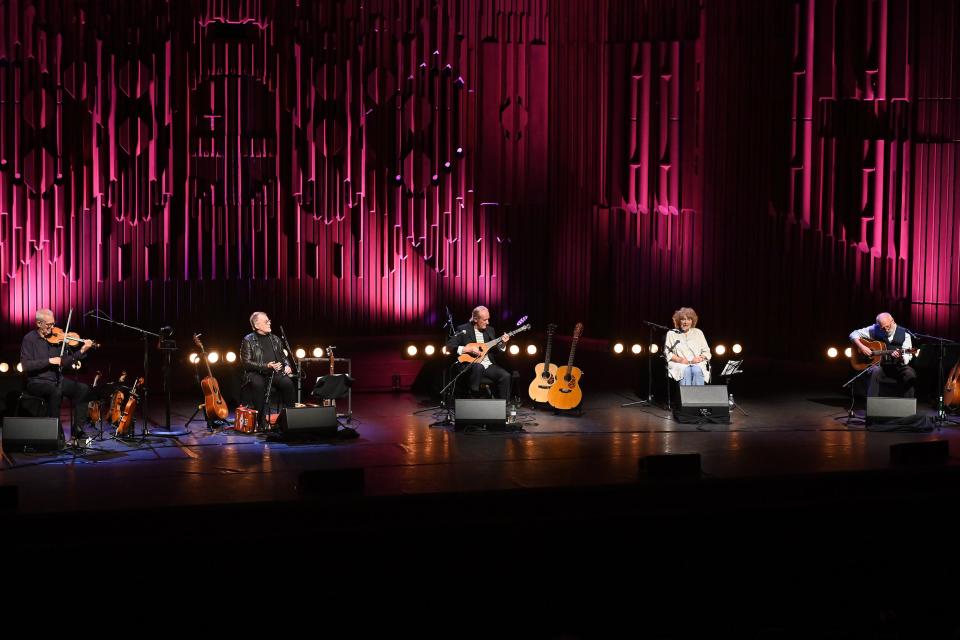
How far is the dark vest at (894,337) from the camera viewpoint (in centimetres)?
938

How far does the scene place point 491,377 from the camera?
31.8ft

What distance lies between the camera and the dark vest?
30.8 feet

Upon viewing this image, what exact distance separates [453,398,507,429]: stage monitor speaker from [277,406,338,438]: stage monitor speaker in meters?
1.06

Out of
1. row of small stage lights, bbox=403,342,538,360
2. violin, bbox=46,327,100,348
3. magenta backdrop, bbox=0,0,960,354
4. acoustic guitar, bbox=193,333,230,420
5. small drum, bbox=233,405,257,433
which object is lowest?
small drum, bbox=233,405,257,433

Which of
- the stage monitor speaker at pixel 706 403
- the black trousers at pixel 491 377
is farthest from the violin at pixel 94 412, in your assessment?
the stage monitor speaker at pixel 706 403

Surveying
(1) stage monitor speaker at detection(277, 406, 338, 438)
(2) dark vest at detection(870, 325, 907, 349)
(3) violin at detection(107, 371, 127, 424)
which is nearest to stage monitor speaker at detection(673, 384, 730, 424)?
(2) dark vest at detection(870, 325, 907, 349)

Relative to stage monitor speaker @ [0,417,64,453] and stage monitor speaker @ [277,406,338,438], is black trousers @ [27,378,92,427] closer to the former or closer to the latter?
stage monitor speaker @ [0,417,64,453]

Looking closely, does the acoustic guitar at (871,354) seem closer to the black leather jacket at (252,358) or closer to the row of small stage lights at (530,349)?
the row of small stage lights at (530,349)

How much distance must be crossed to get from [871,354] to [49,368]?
7012mm

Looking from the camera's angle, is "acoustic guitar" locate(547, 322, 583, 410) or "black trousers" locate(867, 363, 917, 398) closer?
"black trousers" locate(867, 363, 917, 398)

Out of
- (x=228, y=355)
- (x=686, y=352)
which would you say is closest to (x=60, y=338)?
(x=228, y=355)

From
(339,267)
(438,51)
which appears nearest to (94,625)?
(339,267)

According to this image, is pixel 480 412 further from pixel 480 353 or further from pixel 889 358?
pixel 889 358

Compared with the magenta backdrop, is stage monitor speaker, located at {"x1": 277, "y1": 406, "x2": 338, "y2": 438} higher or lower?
lower
